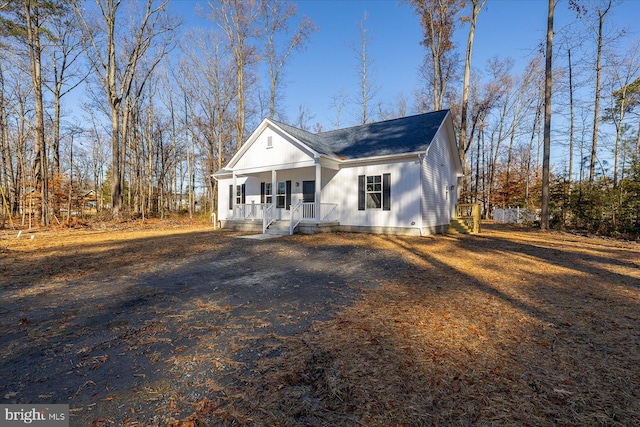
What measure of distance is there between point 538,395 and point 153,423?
8.69 ft

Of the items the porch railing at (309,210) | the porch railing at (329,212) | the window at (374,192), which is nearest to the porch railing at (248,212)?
the porch railing at (309,210)

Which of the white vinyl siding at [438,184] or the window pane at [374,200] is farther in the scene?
the window pane at [374,200]

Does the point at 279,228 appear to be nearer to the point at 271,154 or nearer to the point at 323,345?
the point at 271,154

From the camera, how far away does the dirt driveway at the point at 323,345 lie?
1.89m

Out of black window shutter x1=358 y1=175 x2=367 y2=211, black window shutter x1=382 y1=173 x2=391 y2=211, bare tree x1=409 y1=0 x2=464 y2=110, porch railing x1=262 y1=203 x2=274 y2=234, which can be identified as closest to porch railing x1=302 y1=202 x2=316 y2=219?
porch railing x1=262 y1=203 x2=274 y2=234

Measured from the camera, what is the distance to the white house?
11.5m

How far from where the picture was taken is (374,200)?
1209 centimetres

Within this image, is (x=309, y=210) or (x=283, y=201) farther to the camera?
(x=283, y=201)

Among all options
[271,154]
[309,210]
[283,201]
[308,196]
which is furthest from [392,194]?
[271,154]

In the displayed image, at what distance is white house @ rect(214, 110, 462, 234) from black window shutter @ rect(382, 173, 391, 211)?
4 centimetres

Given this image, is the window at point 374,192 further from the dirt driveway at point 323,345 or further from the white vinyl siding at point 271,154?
the dirt driveway at point 323,345

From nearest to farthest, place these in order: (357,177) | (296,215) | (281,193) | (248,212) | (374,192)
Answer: (374,192)
(357,177)
(296,215)
(281,193)
(248,212)

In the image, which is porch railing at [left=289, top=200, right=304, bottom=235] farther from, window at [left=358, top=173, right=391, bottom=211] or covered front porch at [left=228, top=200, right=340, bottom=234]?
window at [left=358, top=173, right=391, bottom=211]

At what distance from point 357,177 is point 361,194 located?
0.81 metres
